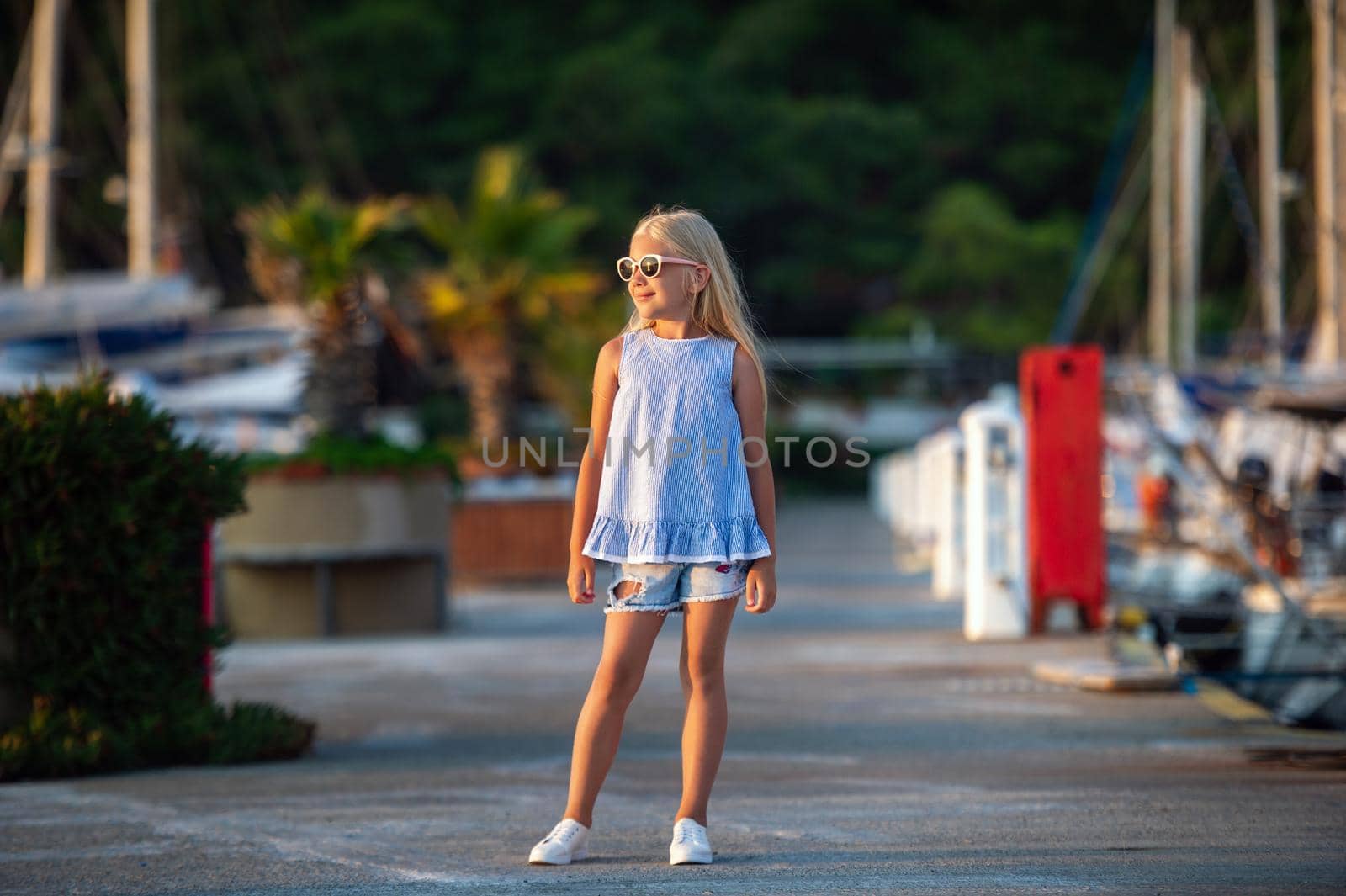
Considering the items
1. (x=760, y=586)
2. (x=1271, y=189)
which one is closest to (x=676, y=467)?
(x=760, y=586)

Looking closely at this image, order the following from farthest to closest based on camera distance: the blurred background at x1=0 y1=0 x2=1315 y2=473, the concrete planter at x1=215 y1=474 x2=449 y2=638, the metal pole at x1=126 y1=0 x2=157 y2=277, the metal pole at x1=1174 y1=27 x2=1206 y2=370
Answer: the blurred background at x1=0 y1=0 x2=1315 y2=473, the metal pole at x1=1174 y1=27 x2=1206 y2=370, the metal pole at x1=126 y1=0 x2=157 y2=277, the concrete planter at x1=215 y1=474 x2=449 y2=638

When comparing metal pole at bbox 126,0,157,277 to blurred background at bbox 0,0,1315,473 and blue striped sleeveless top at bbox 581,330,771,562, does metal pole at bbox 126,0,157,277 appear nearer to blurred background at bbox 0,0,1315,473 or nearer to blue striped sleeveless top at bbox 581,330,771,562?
blurred background at bbox 0,0,1315,473

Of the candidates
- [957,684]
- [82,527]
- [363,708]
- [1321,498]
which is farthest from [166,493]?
[1321,498]

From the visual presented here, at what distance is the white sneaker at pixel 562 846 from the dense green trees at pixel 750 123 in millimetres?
55890

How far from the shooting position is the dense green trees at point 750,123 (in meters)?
64.8

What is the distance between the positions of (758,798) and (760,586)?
145 cm

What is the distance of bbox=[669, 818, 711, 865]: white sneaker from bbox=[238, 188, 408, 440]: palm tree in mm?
12470

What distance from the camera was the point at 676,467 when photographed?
207 inches

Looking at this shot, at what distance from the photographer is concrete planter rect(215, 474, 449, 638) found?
546 inches

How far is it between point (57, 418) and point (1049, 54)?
72.6m

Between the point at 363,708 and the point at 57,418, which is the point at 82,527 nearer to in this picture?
the point at 57,418

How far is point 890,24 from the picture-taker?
7844 cm

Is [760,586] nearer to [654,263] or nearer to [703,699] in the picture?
[703,699]

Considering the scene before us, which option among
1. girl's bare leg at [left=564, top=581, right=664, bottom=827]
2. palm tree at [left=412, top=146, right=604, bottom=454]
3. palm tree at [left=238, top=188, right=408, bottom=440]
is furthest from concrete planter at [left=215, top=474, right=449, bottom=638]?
palm tree at [left=412, top=146, right=604, bottom=454]
